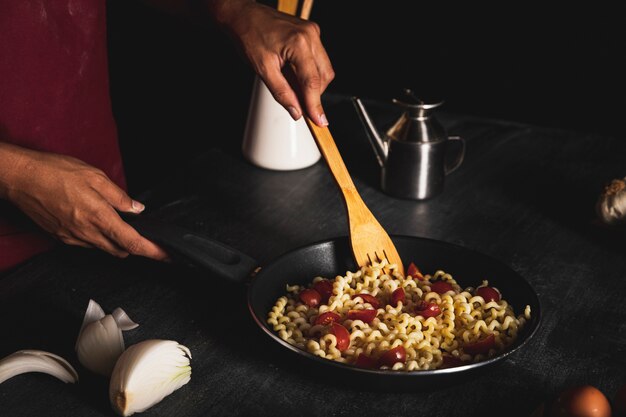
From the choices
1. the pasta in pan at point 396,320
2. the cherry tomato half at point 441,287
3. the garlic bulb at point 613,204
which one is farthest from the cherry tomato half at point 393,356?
the garlic bulb at point 613,204

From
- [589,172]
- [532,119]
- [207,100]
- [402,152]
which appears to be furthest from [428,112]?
[207,100]

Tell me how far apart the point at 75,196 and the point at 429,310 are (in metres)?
0.66

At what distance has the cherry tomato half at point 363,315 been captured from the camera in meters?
1.30

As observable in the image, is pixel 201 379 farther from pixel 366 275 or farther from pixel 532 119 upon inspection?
pixel 532 119

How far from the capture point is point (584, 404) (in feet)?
3.27

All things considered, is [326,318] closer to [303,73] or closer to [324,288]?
[324,288]

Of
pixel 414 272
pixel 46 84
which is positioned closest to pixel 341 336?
pixel 414 272

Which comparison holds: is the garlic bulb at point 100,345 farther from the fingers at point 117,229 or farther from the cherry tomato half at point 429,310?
the cherry tomato half at point 429,310

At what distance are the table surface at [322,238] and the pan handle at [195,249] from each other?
6 centimetres

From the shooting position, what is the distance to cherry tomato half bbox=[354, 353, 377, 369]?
1.21 metres

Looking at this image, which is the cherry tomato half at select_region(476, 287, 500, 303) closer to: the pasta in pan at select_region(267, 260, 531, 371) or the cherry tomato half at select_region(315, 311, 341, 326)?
the pasta in pan at select_region(267, 260, 531, 371)

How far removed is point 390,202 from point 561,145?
63 centimetres

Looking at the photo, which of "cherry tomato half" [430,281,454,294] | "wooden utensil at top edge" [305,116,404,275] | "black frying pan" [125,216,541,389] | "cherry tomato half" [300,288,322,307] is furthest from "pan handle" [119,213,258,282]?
"cherry tomato half" [430,281,454,294]

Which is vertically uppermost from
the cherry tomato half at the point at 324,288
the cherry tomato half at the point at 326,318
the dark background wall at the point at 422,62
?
the cherry tomato half at the point at 326,318
